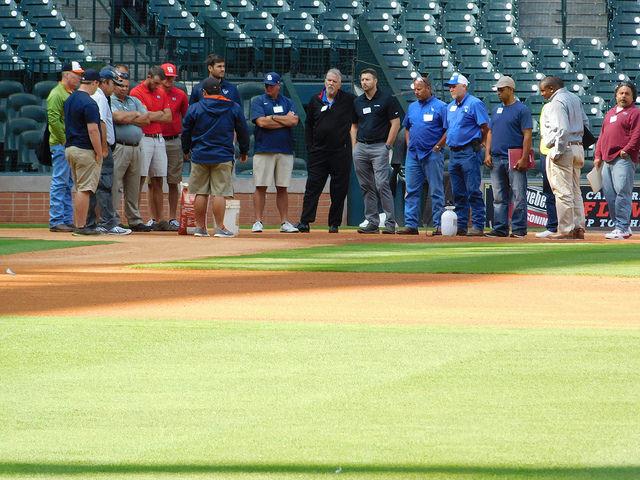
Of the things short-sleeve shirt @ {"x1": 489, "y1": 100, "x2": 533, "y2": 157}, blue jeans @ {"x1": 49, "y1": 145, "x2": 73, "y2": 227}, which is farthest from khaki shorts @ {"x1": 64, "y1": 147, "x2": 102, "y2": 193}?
short-sleeve shirt @ {"x1": 489, "y1": 100, "x2": 533, "y2": 157}

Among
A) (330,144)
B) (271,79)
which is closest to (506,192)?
(330,144)

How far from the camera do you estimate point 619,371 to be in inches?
228

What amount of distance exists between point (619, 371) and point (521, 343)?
102cm

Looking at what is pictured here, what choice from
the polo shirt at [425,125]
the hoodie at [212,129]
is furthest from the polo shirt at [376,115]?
the hoodie at [212,129]

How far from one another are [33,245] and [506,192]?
20.4ft

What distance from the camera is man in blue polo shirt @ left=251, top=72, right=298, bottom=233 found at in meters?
18.1

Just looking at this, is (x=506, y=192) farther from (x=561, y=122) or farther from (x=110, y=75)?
(x=110, y=75)

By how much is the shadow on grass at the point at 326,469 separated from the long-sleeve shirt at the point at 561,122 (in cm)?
1297

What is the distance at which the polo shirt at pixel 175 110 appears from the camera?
17766mm

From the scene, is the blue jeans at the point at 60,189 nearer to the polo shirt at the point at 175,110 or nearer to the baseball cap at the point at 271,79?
the polo shirt at the point at 175,110

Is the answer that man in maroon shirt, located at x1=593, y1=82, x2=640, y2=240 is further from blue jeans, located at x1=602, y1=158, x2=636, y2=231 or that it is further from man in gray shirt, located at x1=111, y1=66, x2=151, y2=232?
man in gray shirt, located at x1=111, y1=66, x2=151, y2=232

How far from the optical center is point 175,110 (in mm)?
17875

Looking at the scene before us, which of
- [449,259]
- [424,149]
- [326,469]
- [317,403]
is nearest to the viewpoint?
[326,469]

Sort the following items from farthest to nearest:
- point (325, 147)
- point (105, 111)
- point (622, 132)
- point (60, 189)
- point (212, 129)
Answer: point (325, 147), point (60, 189), point (622, 132), point (105, 111), point (212, 129)
